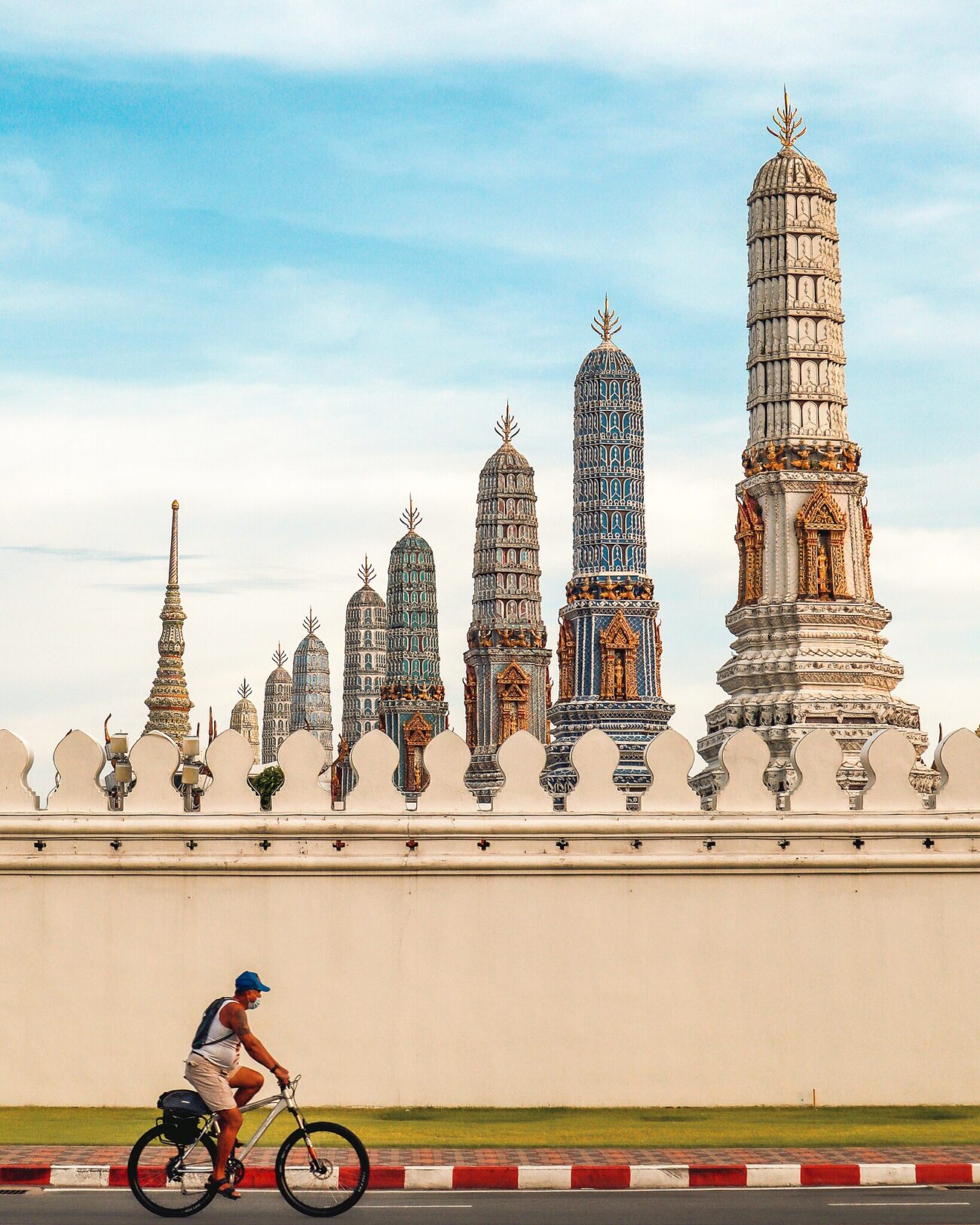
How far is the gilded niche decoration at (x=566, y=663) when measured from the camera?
5247 centimetres

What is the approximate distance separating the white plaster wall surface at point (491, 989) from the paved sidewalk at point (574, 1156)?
180 cm

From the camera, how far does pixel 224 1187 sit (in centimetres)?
1014

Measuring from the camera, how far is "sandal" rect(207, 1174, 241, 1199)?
33.1ft

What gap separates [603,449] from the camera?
5288 cm

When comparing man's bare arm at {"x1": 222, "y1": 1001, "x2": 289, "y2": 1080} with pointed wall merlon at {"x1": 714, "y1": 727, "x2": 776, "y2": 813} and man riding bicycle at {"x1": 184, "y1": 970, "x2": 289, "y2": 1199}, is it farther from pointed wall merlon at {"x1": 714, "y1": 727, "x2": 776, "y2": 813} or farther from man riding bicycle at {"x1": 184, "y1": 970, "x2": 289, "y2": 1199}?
pointed wall merlon at {"x1": 714, "y1": 727, "x2": 776, "y2": 813}

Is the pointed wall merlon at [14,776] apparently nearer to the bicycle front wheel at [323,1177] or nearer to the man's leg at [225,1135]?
the man's leg at [225,1135]

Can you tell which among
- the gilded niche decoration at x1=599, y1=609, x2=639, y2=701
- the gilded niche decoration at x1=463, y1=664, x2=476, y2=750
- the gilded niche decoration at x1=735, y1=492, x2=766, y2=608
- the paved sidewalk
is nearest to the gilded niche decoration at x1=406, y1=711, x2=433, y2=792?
the gilded niche decoration at x1=463, y1=664, x2=476, y2=750

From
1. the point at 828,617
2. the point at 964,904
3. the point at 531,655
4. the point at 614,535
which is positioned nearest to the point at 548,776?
the point at 614,535

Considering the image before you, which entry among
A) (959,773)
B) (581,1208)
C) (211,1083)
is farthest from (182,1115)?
(959,773)

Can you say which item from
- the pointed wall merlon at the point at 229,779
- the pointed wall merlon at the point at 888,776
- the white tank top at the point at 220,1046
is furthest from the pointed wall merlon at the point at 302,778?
the pointed wall merlon at the point at 888,776

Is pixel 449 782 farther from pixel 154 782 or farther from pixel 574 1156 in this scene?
pixel 574 1156

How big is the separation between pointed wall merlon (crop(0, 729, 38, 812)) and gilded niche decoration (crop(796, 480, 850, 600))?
18.9 metres

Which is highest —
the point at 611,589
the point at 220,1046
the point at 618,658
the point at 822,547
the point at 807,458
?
the point at 611,589

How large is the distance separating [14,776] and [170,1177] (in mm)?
4734
